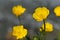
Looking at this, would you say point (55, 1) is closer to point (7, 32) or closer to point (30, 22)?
point (30, 22)

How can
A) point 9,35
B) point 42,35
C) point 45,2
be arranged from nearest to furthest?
1. point 42,35
2. point 9,35
3. point 45,2

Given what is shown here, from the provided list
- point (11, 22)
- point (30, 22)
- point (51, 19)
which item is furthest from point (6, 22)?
point (51, 19)

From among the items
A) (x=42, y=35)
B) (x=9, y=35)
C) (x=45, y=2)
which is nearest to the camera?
(x=42, y=35)

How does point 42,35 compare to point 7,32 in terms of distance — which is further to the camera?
point 7,32

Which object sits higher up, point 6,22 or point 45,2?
point 45,2

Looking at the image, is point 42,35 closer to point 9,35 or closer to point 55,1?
point 9,35

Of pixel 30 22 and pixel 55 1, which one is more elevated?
pixel 55 1

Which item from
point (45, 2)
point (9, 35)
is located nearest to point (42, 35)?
point (9, 35)

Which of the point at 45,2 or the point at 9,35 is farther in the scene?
the point at 45,2
